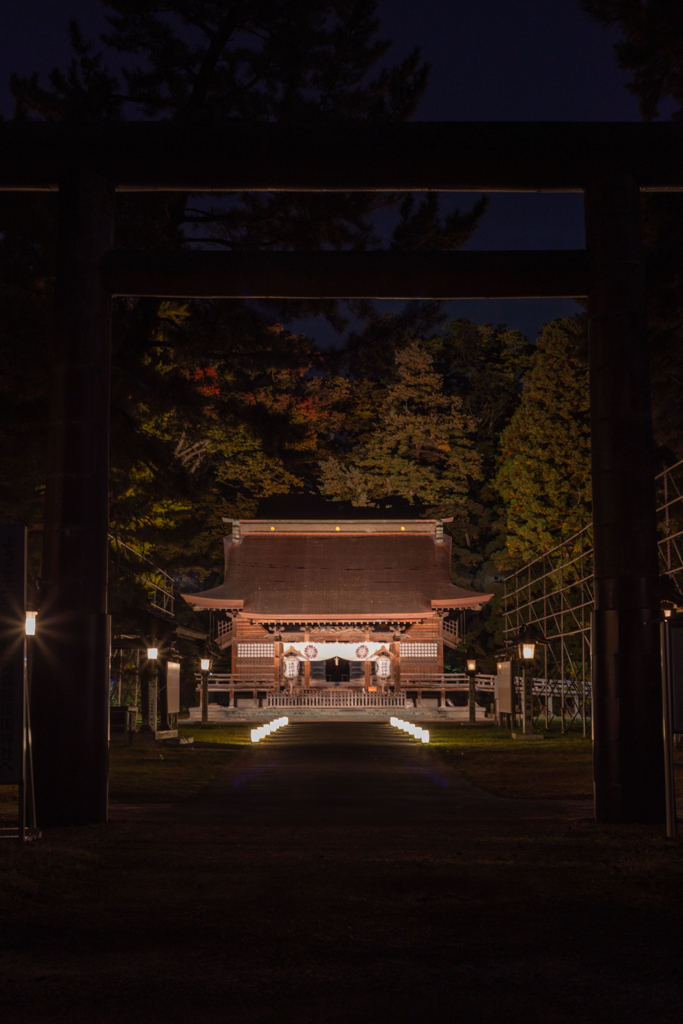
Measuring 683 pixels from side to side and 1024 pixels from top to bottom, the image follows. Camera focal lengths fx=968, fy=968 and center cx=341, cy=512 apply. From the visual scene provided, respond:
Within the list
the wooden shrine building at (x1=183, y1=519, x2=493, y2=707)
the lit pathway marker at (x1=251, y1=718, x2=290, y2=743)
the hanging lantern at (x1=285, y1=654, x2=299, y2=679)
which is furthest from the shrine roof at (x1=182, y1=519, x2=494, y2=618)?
the lit pathway marker at (x1=251, y1=718, x2=290, y2=743)

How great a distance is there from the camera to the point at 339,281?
9562mm

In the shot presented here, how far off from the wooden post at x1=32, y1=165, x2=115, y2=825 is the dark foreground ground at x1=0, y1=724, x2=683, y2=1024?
0.60 m

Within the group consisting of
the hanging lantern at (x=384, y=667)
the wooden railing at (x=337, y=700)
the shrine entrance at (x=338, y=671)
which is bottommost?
the wooden railing at (x=337, y=700)

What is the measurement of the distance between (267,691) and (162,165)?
1187 inches

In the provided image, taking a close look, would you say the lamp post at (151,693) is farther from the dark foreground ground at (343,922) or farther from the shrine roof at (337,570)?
the shrine roof at (337,570)

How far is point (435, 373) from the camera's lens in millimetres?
44062

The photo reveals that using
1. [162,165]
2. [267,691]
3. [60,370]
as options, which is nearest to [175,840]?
[60,370]

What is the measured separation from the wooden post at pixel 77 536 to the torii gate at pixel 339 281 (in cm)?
2

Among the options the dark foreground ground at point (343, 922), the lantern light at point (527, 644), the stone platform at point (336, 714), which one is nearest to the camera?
the dark foreground ground at point (343, 922)

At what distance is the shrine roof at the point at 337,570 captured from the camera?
3700 centimetres

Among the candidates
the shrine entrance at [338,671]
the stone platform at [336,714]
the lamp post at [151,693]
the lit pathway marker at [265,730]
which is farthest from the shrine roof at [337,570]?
the lamp post at [151,693]

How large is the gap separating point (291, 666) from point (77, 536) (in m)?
30.9

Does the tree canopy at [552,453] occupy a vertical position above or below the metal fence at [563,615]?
above

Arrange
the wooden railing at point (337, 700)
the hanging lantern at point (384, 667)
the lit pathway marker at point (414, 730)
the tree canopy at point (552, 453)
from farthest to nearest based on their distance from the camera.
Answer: the hanging lantern at point (384, 667) → the wooden railing at point (337, 700) → the tree canopy at point (552, 453) → the lit pathway marker at point (414, 730)
